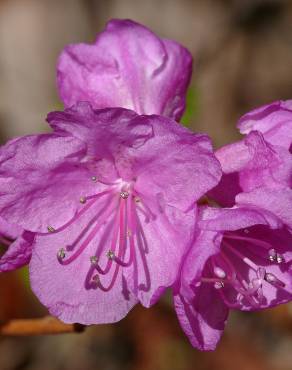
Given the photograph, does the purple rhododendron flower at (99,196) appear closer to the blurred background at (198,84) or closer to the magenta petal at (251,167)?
the magenta petal at (251,167)

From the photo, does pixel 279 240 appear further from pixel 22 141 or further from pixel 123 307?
pixel 22 141

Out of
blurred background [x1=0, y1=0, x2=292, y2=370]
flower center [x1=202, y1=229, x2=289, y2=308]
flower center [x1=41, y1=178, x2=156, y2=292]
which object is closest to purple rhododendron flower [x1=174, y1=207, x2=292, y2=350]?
flower center [x1=202, y1=229, x2=289, y2=308]

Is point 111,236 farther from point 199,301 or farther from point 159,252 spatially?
point 199,301

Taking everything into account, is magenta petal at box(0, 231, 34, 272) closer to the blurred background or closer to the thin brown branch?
the thin brown branch

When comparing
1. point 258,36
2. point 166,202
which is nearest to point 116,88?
point 166,202

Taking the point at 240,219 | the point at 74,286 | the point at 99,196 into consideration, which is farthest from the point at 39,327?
the point at 240,219

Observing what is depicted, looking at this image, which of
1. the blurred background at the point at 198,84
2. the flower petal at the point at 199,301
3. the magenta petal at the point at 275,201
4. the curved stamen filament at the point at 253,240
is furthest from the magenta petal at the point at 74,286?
the blurred background at the point at 198,84

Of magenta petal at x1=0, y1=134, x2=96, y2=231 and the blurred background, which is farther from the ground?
magenta petal at x1=0, y1=134, x2=96, y2=231
